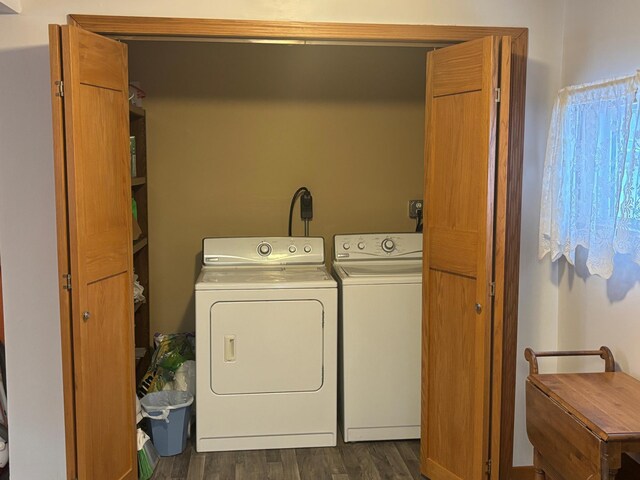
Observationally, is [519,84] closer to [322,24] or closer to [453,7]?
[453,7]

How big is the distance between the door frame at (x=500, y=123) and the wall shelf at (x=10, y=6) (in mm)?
191

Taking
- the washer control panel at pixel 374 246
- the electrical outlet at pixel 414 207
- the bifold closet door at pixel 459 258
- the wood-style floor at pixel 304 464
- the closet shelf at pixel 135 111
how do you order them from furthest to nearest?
the electrical outlet at pixel 414 207
the washer control panel at pixel 374 246
the closet shelf at pixel 135 111
the wood-style floor at pixel 304 464
the bifold closet door at pixel 459 258

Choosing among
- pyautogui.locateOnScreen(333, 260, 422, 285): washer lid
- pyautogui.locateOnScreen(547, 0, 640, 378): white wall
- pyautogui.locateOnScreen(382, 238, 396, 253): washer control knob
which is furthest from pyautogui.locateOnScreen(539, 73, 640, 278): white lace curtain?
pyautogui.locateOnScreen(382, 238, 396, 253): washer control knob

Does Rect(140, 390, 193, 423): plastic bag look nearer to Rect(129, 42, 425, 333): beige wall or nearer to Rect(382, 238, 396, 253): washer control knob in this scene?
Rect(129, 42, 425, 333): beige wall

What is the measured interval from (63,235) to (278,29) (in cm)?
119

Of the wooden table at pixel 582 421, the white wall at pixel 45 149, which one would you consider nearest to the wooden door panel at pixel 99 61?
the white wall at pixel 45 149

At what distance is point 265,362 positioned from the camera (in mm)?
3617

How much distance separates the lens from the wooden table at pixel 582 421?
209 centimetres

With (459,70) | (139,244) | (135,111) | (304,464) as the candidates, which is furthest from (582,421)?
(135,111)

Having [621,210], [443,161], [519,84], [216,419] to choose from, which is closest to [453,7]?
[519,84]

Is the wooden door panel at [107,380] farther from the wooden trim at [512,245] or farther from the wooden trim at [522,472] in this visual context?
the wooden trim at [522,472]

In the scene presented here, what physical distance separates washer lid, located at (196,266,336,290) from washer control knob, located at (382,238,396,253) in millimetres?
422

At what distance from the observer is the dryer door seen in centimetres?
358

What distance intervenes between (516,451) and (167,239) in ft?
7.94
